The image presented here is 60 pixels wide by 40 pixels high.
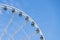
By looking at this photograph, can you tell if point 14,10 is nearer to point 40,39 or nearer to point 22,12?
point 22,12

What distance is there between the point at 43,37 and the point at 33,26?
2.44m

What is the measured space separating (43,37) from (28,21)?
317 centimetres

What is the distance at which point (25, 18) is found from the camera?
50125mm

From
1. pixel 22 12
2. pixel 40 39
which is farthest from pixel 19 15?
pixel 40 39

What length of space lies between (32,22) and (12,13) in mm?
2946

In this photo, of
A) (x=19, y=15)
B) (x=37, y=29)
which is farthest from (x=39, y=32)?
(x=19, y=15)

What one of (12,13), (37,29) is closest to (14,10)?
(12,13)

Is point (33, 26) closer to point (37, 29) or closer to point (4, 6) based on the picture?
point (37, 29)

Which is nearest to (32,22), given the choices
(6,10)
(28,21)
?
(28,21)

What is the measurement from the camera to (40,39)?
49.2 m

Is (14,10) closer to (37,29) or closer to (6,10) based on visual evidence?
(6,10)

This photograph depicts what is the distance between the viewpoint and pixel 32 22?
4959cm

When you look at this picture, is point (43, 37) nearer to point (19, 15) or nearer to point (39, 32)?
point (39, 32)

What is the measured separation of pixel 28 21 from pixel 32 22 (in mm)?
767
